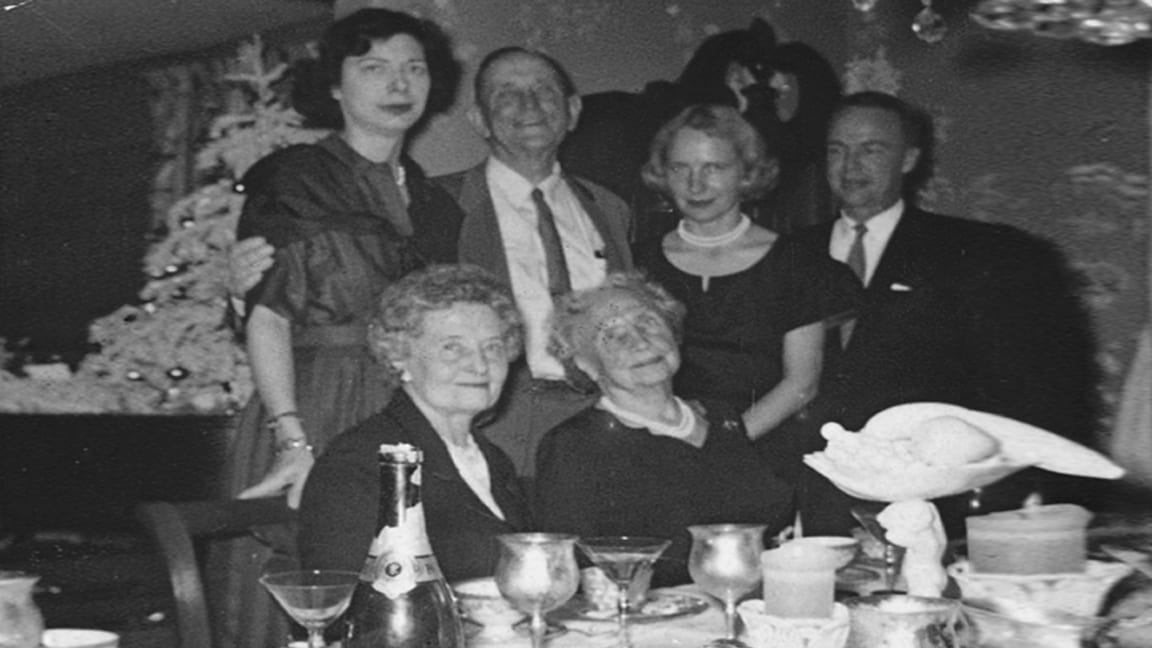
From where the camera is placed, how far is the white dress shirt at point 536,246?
308cm

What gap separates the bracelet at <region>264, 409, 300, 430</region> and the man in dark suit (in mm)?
1122

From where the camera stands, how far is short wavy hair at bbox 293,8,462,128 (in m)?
2.84

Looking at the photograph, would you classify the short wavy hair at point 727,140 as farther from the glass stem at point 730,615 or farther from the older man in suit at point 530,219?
the glass stem at point 730,615

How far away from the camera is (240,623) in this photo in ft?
9.24

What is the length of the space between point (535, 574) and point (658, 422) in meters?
0.95

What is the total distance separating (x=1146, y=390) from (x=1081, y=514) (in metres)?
1.23

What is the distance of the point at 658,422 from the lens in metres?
3.22

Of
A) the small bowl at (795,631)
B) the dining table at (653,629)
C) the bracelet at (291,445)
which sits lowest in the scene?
the dining table at (653,629)

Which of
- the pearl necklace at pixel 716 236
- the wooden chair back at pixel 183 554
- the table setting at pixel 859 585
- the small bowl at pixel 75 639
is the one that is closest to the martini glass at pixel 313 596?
the table setting at pixel 859 585

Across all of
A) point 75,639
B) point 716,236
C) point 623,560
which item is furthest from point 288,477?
point 716,236

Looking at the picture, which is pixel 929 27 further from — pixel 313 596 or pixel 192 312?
pixel 313 596

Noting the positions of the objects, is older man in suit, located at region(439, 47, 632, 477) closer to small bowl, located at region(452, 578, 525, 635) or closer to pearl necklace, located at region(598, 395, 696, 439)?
pearl necklace, located at region(598, 395, 696, 439)

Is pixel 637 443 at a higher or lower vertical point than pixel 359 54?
lower

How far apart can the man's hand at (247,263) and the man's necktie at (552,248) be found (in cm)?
56
